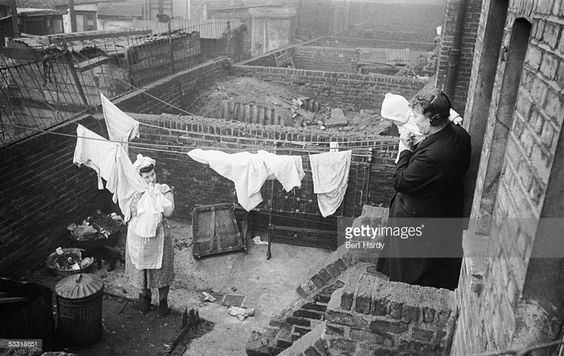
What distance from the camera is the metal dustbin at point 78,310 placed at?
533 cm

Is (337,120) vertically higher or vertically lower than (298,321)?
higher

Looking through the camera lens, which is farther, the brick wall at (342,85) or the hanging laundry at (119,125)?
the brick wall at (342,85)

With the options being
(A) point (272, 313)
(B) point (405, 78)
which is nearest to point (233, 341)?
(A) point (272, 313)

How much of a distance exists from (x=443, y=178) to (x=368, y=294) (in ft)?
3.51

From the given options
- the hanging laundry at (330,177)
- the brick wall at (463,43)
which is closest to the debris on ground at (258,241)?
the hanging laundry at (330,177)

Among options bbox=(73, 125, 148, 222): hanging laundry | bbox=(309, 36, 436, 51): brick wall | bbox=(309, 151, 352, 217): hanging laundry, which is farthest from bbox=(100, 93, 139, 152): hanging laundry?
bbox=(309, 36, 436, 51): brick wall

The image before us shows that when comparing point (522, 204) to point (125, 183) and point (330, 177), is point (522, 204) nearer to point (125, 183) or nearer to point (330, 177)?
point (125, 183)

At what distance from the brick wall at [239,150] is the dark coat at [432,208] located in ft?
11.5

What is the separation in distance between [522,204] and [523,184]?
0.25 feet

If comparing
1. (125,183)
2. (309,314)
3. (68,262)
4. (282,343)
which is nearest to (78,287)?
(125,183)

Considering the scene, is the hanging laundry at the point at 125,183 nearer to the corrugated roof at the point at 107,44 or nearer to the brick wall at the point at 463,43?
the corrugated roof at the point at 107,44

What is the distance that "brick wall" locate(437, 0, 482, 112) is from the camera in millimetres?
7105

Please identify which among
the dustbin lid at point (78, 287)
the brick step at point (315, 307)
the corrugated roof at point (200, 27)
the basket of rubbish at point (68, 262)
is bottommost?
the basket of rubbish at point (68, 262)

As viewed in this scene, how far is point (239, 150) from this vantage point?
7488 millimetres
